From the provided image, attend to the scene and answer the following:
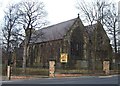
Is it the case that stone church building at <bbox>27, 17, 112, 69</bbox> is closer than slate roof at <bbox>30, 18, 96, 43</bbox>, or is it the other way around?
stone church building at <bbox>27, 17, 112, 69</bbox>

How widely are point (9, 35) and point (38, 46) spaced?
25.8 metres

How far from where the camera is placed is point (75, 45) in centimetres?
A: 7094

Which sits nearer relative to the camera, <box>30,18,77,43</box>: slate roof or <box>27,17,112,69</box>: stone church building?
<box>27,17,112,69</box>: stone church building

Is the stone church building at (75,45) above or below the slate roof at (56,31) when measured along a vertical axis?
below

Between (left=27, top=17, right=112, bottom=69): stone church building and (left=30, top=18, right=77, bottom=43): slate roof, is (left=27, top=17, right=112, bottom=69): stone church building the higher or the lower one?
the lower one

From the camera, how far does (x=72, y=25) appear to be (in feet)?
239

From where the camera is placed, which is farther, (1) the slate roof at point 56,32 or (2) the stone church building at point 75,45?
(1) the slate roof at point 56,32

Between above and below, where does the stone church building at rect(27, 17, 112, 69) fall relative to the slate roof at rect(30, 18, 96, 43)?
below

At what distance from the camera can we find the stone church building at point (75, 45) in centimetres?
5950

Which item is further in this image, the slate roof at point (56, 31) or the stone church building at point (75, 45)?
the slate roof at point (56, 31)

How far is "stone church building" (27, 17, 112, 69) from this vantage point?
195 ft

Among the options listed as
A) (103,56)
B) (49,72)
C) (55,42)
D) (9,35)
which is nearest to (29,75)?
(49,72)

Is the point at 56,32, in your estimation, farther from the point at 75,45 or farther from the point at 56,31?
the point at 75,45

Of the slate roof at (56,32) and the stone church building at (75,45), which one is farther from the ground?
the slate roof at (56,32)
